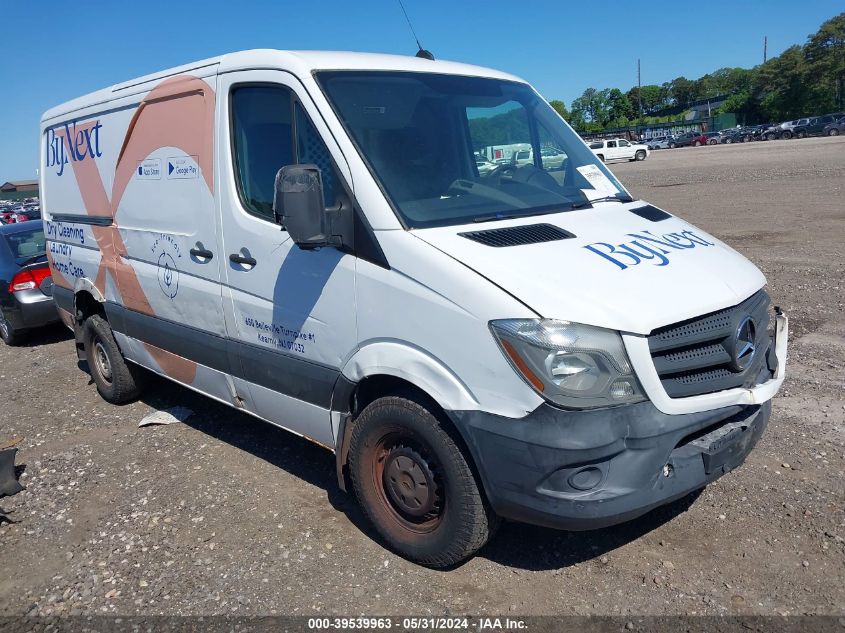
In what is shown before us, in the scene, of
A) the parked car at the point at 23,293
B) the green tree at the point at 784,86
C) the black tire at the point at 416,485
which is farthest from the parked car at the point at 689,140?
the black tire at the point at 416,485

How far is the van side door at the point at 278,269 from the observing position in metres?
3.59

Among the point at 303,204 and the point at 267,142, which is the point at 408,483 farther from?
the point at 267,142

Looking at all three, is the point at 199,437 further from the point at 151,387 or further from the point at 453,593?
the point at 453,593

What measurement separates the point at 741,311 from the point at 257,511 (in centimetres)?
291

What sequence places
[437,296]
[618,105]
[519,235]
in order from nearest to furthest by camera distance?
[437,296] < [519,235] < [618,105]

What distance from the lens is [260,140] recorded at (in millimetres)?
4039

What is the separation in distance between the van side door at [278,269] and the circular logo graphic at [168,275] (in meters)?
0.69

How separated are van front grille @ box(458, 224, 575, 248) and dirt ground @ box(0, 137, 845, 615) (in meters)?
1.60

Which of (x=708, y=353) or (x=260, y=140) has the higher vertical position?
(x=260, y=140)

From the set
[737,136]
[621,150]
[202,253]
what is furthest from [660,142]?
[202,253]

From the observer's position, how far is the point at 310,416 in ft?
12.9

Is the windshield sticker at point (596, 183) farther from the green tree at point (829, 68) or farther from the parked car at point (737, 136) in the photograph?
the green tree at point (829, 68)

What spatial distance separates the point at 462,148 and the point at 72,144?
151 inches

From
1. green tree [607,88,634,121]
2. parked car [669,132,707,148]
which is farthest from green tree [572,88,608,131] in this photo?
parked car [669,132,707,148]
